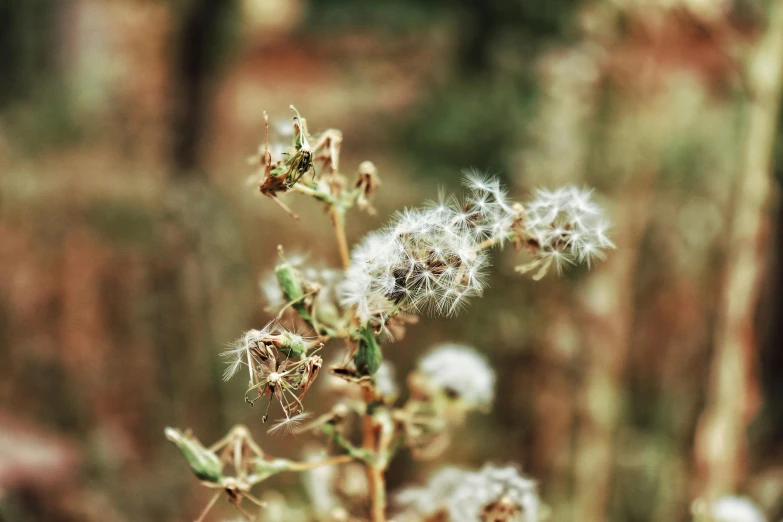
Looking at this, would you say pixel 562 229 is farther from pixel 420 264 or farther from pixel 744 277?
pixel 744 277

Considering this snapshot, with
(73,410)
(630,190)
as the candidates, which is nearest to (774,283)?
(630,190)

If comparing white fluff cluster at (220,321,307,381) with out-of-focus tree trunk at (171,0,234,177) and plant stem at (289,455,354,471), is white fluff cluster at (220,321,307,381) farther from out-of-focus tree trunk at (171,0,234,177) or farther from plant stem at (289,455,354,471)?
out-of-focus tree trunk at (171,0,234,177)

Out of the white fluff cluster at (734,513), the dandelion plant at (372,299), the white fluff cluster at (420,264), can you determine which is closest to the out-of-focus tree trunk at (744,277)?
the white fluff cluster at (734,513)

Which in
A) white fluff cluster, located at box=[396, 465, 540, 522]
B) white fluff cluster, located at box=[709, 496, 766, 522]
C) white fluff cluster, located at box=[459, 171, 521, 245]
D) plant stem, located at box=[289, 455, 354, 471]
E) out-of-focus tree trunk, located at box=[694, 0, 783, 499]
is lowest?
plant stem, located at box=[289, 455, 354, 471]

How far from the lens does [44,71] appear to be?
3.69 meters

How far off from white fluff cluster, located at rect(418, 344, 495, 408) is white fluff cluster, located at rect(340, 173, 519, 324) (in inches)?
7.2

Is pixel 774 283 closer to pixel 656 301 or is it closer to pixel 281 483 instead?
pixel 656 301

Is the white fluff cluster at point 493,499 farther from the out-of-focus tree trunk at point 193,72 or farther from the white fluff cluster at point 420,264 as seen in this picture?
the out-of-focus tree trunk at point 193,72

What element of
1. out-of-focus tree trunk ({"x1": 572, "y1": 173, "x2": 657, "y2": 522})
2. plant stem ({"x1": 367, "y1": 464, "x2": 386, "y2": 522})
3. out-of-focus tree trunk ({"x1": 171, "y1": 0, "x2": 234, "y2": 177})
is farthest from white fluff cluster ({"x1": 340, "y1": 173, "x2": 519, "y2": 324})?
out-of-focus tree trunk ({"x1": 171, "y1": 0, "x2": 234, "y2": 177})

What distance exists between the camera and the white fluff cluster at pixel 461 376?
0.53 metres

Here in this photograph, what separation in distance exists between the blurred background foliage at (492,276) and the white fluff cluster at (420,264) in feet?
1.85

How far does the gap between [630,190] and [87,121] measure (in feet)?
9.78

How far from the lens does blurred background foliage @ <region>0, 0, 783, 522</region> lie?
3.72 feet

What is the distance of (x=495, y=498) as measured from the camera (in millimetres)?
430
